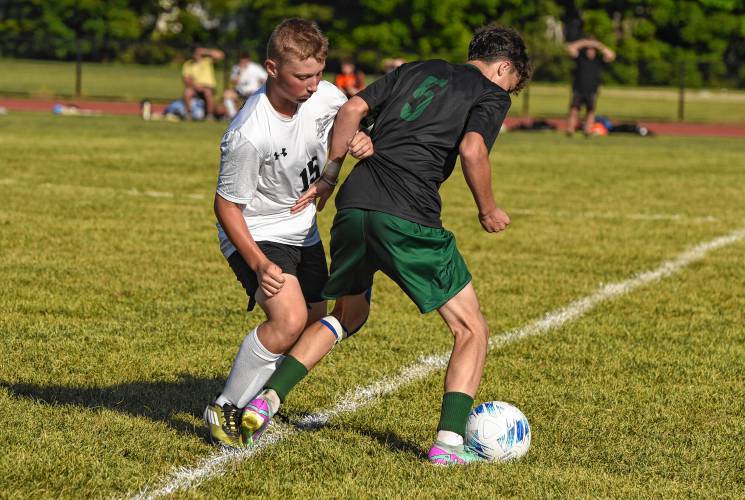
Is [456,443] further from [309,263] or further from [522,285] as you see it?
[522,285]

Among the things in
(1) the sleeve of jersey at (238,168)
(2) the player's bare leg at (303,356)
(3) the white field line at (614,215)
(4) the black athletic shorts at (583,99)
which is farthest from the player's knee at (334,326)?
(4) the black athletic shorts at (583,99)

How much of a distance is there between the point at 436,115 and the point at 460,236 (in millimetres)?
6558

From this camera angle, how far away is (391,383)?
19.8 feet

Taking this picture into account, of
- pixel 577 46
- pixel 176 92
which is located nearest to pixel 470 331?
pixel 577 46

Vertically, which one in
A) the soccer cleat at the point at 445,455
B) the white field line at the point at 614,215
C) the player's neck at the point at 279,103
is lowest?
the white field line at the point at 614,215

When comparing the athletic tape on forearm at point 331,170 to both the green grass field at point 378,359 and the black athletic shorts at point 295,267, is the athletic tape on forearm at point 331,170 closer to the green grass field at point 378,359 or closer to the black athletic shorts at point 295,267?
the black athletic shorts at point 295,267

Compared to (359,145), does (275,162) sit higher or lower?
lower

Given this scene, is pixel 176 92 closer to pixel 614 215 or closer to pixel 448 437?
pixel 614 215

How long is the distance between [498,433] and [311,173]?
1325mm

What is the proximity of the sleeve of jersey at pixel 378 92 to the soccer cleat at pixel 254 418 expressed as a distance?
4.20 feet

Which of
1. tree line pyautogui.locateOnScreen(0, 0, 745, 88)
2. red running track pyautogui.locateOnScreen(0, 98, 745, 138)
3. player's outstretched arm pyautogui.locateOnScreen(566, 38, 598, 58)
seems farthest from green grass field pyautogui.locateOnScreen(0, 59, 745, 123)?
player's outstretched arm pyautogui.locateOnScreen(566, 38, 598, 58)

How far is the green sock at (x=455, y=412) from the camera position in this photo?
471 centimetres

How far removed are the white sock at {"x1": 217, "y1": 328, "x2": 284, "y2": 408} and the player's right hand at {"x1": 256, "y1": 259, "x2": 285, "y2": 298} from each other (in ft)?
1.18

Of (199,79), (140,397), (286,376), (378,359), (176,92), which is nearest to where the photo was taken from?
(286,376)
